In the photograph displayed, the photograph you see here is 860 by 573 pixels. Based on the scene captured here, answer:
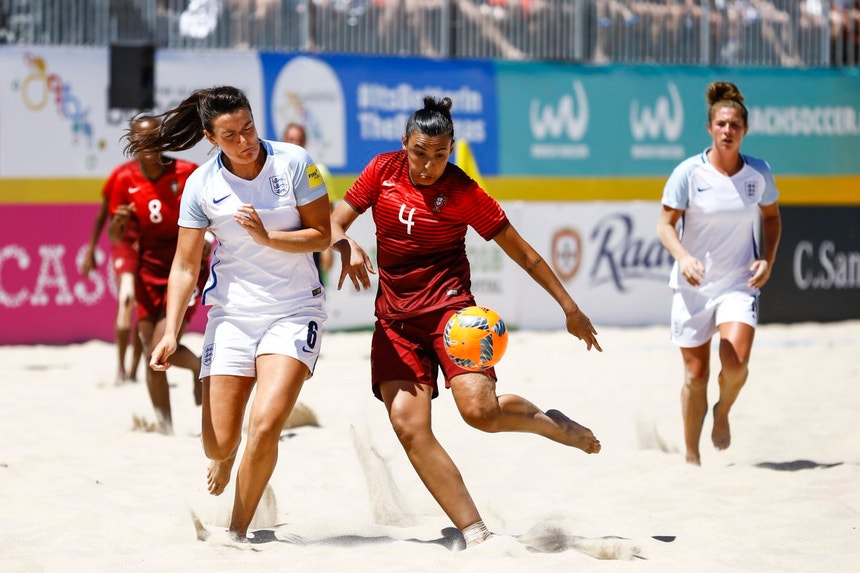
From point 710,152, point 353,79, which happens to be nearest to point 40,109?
point 353,79

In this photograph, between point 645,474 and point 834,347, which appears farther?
point 834,347

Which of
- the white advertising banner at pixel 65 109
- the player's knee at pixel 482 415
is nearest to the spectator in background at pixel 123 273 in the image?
the white advertising banner at pixel 65 109

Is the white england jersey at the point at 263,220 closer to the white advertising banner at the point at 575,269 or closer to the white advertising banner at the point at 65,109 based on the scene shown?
the white advertising banner at the point at 65,109

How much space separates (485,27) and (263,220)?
1047 centimetres

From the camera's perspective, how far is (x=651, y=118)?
14.8m

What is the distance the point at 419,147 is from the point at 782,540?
84.7 inches

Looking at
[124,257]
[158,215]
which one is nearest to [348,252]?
[158,215]

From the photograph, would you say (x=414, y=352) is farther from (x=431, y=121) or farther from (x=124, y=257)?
(x=124, y=257)

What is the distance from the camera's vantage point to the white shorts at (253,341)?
180 inches

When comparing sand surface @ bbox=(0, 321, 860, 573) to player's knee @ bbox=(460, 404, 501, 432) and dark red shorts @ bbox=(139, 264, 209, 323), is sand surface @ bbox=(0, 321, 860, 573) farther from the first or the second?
dark red shorts @ bbox=(139, 264, 209, 323)

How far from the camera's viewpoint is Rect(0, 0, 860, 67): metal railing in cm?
1308

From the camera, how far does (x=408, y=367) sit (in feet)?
15.4

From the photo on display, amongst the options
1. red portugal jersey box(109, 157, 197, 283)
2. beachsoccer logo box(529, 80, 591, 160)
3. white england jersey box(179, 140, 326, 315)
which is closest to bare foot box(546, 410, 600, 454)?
white england jersey box(179, 140, 326, 315)

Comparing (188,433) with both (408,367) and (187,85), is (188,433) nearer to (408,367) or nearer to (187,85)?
(408,367)
